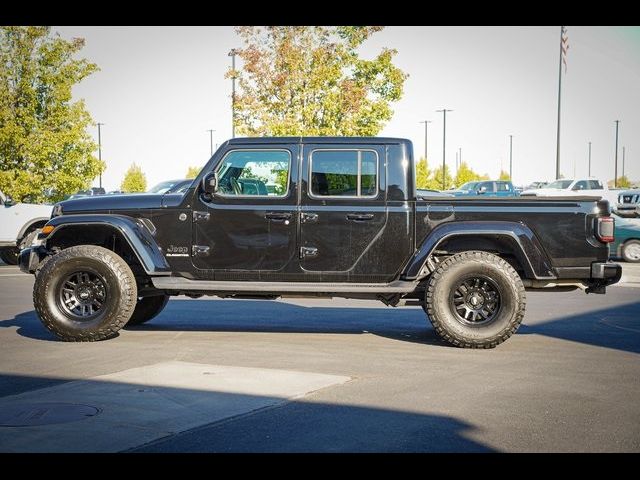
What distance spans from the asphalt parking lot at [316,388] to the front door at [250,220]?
31.7 inches

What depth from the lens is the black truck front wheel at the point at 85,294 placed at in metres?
8.49

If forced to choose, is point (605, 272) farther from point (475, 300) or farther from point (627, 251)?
point (627, 251)

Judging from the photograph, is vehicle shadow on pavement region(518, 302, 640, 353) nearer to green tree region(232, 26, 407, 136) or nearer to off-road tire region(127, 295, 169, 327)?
off-road tire region(127, 295, 169, 327)

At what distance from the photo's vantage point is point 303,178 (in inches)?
Answer: 344

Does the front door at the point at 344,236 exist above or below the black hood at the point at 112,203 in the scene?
below

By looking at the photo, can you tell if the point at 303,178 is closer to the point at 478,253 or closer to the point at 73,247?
the point at 478,253

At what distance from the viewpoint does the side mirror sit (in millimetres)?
8664

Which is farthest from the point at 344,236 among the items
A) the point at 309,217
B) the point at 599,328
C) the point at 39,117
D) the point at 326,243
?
the point at 39,117

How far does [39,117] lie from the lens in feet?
81.3

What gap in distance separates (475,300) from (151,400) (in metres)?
3.86

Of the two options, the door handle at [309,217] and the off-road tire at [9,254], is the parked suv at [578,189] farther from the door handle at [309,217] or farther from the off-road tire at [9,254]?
the door handle at [309,217]

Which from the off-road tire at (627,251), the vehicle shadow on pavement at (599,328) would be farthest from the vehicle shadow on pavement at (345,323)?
the off-road tire at (627,251)

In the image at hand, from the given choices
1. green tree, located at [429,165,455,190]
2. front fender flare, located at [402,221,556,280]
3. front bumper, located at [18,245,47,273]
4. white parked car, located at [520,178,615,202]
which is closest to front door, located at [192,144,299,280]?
front fender flare, located at [402,221,556,280]
